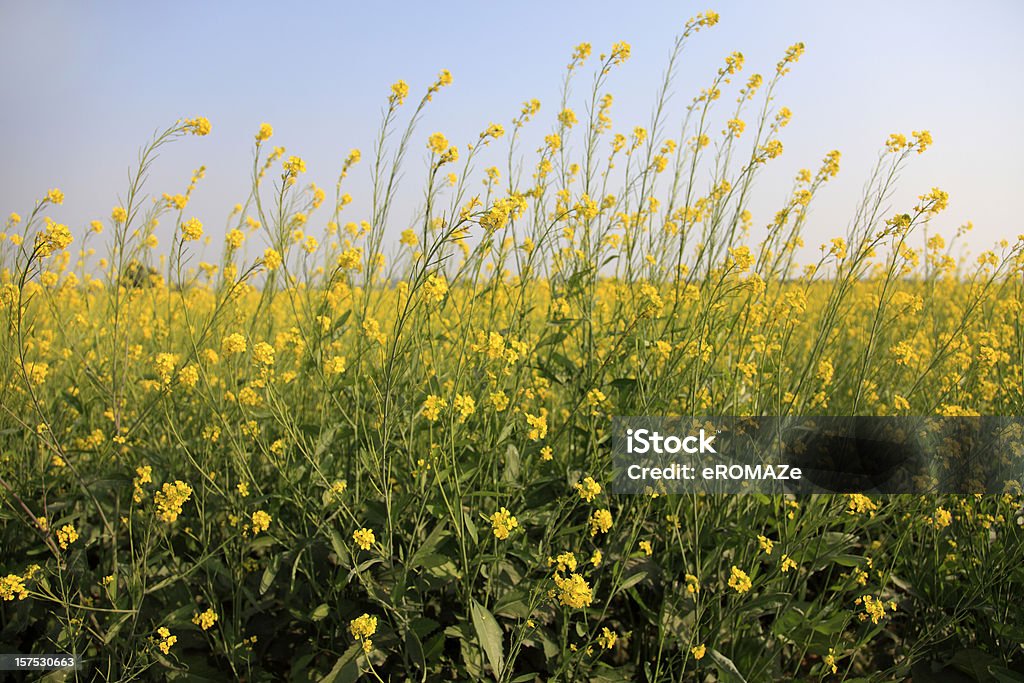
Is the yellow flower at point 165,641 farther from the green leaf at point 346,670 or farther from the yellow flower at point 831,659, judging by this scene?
the yellow flower at point 831,659

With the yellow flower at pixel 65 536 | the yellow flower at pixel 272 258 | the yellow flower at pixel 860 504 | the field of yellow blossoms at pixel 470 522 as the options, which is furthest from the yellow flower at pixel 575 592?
the yellow flower at pixel 65 536

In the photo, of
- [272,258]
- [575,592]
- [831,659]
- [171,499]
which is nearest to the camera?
[575,592]

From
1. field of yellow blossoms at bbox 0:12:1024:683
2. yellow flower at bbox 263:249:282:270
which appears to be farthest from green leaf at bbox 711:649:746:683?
yellow flower at bbox 263:249:282:270

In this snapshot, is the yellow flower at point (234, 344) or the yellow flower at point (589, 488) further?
the yellow flower at point (234, 344)

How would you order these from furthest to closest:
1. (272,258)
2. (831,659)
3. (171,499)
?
1. (272,258)
2. (831,659)
3. (171,499)

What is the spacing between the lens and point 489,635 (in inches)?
57.6

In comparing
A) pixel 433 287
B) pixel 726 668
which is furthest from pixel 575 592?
pixel 433 287

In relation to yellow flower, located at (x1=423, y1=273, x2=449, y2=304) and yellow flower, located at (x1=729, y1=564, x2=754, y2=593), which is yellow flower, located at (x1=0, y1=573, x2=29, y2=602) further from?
yellow flower, located at (x1=729, y1=564, x2=754, y2=593)

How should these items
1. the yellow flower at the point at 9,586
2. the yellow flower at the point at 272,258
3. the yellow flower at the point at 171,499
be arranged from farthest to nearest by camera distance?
the yellow flower at the point at 272,258 < the yellow flower at the point at 171,499 < the yellow flower at the point at 9,586

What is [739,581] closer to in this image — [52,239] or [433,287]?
[433,287]

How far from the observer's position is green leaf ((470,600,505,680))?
143 centimetres

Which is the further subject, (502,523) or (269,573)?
(269,573)

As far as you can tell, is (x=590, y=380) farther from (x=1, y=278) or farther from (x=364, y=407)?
(x=1, y=278)

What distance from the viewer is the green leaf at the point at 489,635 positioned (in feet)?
4.70
